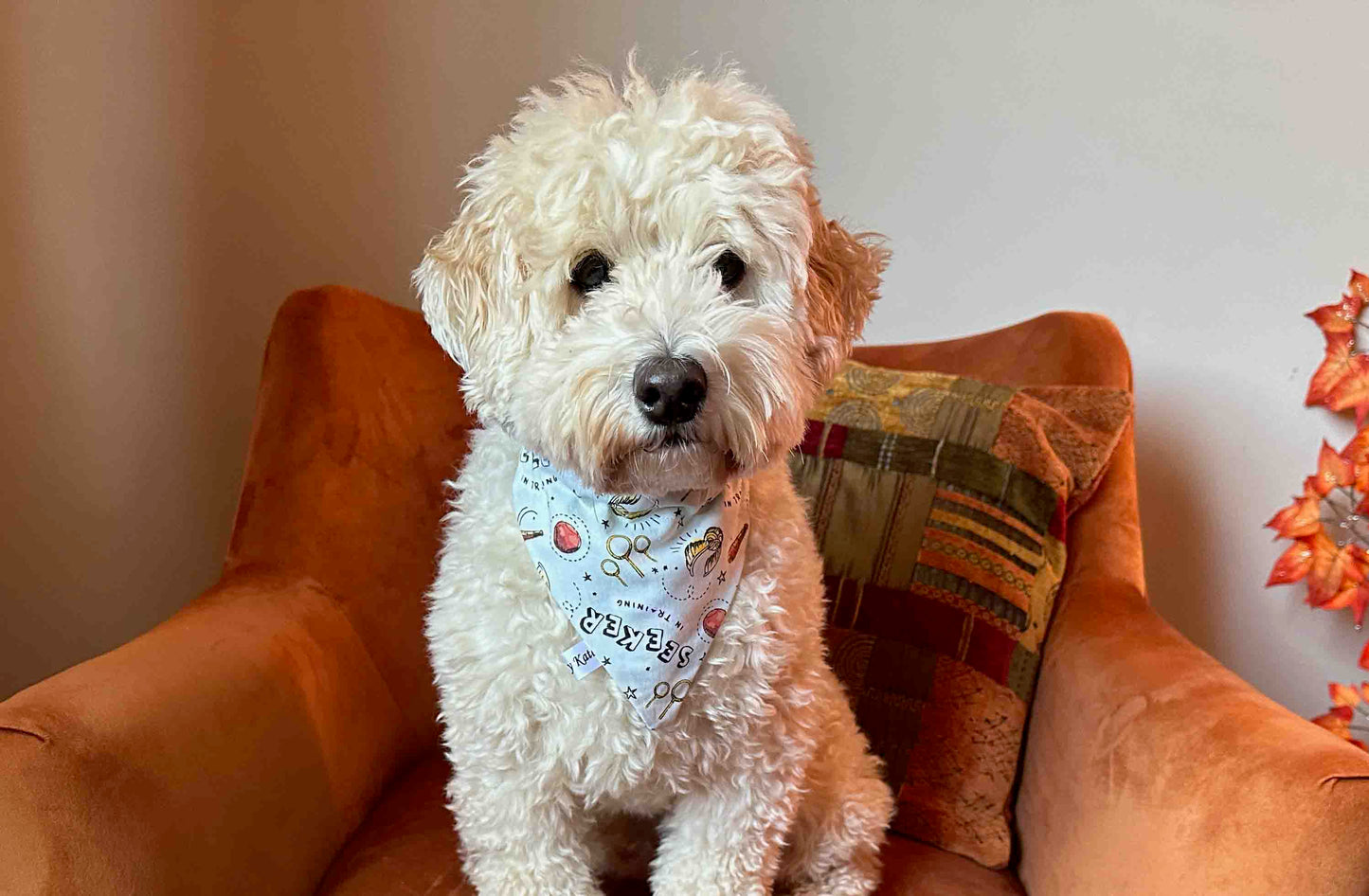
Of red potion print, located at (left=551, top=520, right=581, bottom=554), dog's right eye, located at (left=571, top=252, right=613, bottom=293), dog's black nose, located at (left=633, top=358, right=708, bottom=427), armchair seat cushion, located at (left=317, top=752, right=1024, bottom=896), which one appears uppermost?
dog's right eye, located at (left=571, top=252, right=613, bottom=293)

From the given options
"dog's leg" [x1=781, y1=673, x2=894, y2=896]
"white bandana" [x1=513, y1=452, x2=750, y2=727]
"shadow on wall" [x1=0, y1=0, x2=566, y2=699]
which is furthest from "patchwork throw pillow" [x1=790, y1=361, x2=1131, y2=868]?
"shadow on wall" [x1=0, y1=0, x2=566, y2=699]

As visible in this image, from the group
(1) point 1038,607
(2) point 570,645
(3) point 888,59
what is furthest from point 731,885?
(3) point 888,59

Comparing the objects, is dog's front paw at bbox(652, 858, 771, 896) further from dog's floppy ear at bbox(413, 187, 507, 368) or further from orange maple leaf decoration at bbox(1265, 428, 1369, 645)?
orange maple leaf decoration at bbox(1265, 428, 1369, 645)

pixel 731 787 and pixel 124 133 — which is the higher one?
pixel 124 133

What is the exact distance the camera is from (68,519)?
1793 millimetres

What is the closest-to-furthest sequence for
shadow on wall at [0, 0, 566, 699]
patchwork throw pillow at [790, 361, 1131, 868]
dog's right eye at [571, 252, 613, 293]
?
dog's right eye at [571, 252, 613, 293], patchwork throw pillow at [790, 361, 1131, 868], shadow on wall at [0, 0, 566, 699]

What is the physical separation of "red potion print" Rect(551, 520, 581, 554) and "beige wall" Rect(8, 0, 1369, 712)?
3.70 ft

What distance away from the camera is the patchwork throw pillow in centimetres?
146

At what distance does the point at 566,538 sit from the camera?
110 centimetres

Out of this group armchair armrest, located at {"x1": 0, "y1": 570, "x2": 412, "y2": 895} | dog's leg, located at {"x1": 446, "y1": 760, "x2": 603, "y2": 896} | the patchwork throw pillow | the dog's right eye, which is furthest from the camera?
the patchwork throw pillow

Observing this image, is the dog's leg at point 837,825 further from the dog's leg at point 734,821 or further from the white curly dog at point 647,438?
the dog's leg at point 734,821

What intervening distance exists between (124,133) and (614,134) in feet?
4.04

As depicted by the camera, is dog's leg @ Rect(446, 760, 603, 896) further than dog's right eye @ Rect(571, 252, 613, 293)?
Yes

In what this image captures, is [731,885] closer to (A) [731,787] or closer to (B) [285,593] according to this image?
(A) [731,787]
